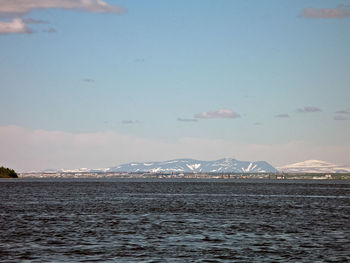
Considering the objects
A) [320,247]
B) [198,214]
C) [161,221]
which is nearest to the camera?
[320,247]

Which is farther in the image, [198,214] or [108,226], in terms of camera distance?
[198,214]

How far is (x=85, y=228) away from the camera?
195 ft

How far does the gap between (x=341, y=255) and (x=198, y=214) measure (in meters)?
39.1

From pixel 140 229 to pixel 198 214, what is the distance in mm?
22204

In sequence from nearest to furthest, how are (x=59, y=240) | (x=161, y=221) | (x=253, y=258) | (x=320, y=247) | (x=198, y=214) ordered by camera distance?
(x=253, y=258) < (x=320, y=247) < (x=59, y=240) < (x=161, y=221) < (x=198, y=214)

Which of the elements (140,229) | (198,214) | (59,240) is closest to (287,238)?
(140,229)

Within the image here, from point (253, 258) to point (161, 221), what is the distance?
28507 millimetres

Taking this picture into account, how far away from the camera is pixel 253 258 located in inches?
1596

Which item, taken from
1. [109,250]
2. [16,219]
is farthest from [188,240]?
[16,219]

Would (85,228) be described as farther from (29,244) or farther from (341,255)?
(341,255)

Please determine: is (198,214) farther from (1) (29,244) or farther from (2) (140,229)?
(1) (29,244)

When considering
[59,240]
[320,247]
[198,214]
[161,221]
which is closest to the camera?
[320,247]

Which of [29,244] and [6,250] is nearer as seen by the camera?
[6,250]

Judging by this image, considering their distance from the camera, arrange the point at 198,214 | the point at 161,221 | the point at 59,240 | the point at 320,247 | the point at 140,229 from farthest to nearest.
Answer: the point at 198,214, the point at 161,221, the point at 140,229, the point at 59,240, the point at 320,247
